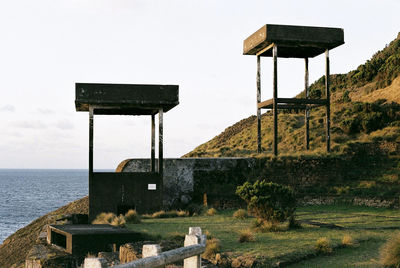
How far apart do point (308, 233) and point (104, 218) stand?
8.28 meters

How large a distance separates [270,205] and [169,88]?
704 cm

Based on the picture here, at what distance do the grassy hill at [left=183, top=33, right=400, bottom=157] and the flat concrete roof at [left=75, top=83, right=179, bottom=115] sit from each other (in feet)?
29.4

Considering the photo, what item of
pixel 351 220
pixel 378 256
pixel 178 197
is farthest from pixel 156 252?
pixel 178 197

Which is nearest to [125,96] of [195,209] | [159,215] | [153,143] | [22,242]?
[153,143]

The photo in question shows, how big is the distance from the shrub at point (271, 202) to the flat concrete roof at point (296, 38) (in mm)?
10625

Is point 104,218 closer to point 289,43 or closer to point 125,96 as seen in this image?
point 125,96

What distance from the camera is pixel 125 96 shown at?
19.6 meters

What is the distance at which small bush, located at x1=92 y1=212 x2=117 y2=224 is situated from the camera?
60.9ft

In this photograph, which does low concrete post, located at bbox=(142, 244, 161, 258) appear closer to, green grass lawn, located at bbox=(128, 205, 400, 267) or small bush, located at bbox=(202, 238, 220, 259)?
green grass lawn, located at bbox=(128, 205, 400, 267)

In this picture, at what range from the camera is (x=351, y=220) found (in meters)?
17.0

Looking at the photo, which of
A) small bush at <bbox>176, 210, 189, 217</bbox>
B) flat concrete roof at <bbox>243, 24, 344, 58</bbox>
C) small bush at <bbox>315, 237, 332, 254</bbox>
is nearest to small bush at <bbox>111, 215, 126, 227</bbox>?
small bush at <bbox>176, 210, 189, 217</bbox>

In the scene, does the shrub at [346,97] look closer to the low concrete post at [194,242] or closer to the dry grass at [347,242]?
the dry grass at [347,242]

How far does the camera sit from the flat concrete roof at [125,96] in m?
19.3

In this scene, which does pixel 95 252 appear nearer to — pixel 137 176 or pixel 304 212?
pixel 137 176
